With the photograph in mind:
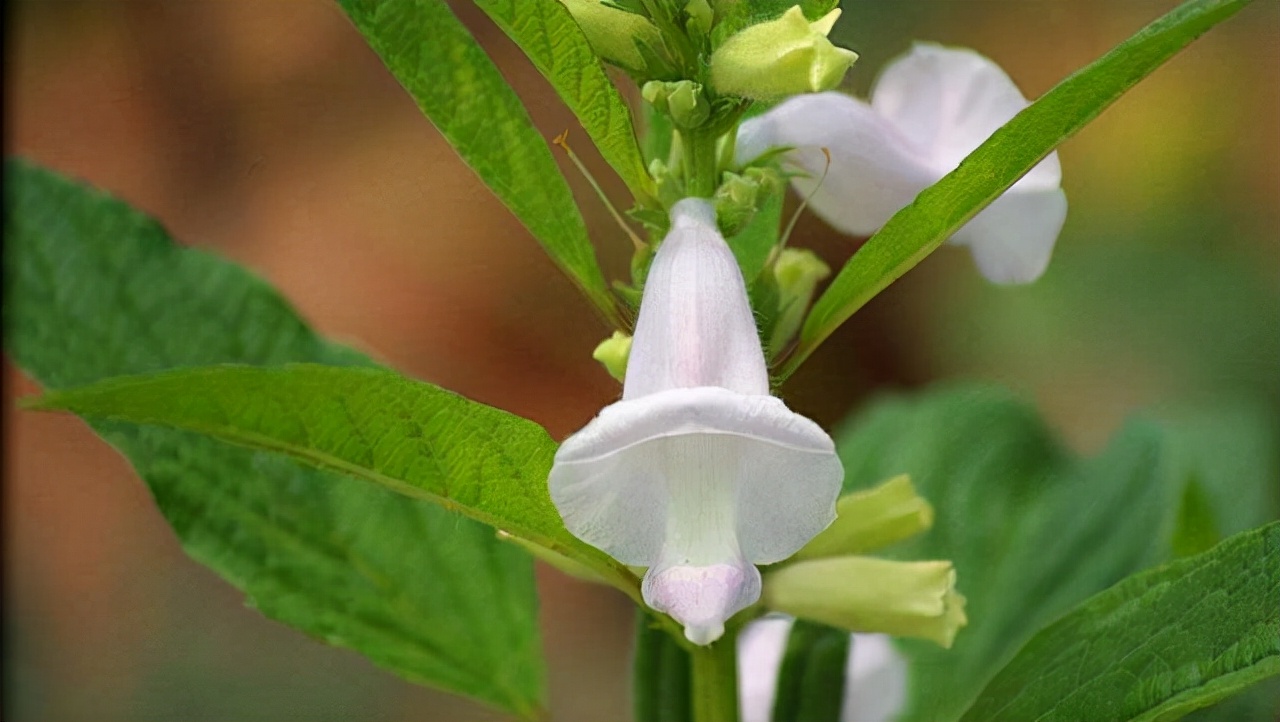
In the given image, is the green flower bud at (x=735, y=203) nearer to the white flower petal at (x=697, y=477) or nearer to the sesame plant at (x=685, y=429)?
the sesame plant at (x=685, y=429)

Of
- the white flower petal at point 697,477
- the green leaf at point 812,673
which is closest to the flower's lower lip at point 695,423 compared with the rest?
the white flower petal at point 697,477

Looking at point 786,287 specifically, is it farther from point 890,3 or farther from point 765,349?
point 890,3

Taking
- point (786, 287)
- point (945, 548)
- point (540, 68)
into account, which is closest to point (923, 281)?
point (945, 548)

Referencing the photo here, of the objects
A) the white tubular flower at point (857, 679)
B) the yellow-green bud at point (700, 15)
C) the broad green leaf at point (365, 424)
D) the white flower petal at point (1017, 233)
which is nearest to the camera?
the broad green leaf at point (365, 424)

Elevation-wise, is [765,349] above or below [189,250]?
below

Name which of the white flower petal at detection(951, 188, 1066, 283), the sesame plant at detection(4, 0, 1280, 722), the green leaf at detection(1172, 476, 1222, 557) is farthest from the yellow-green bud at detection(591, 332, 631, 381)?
the green leaf at detection(1172, 476, 1222, 557)

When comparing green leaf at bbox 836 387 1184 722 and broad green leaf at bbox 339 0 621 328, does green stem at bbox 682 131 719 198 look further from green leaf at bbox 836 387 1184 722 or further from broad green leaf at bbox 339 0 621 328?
green leaf at bbox 836 387 1184 722
